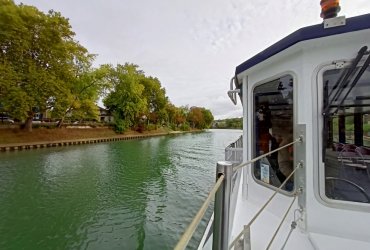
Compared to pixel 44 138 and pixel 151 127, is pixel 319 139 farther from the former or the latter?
pixel 151 127

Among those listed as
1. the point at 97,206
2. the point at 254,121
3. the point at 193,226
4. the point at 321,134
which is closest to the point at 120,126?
the point at 97,206

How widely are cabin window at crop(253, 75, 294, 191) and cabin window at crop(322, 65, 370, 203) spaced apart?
0.31 m

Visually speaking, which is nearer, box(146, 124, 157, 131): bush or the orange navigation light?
the orange navigation light

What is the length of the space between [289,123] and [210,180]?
7.45 metres

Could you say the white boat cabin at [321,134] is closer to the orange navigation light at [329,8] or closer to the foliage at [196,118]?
the orange navigation light at [329,8]

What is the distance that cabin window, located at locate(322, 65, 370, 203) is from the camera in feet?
6.12

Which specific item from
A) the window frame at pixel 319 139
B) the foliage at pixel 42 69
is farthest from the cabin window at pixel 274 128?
the foliage at pixel 42 69

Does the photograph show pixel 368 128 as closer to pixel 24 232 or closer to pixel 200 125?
pixel 24 232

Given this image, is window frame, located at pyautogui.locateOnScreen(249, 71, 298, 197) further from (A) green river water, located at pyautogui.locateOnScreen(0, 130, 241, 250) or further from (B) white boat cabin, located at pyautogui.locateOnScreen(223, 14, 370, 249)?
(A) green river water, located at pyautogui.locateOnScreen(0, 130, 241, 250)

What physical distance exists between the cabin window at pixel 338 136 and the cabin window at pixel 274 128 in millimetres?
307

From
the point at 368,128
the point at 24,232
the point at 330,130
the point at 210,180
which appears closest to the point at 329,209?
the point at 330,130

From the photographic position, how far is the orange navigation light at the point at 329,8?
5.96 ft

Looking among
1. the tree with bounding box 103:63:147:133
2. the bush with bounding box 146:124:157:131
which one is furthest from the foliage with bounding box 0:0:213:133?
the bush with bounding box 146:124:157:131

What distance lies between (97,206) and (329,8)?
6.54 metres
